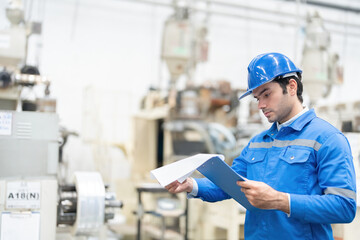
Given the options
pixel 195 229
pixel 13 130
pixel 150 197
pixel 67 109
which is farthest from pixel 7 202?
pixel 67 109

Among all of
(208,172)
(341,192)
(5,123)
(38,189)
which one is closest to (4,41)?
(5,123)

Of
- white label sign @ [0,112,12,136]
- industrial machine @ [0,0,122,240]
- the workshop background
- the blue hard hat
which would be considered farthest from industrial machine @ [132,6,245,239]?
the blue hard hat

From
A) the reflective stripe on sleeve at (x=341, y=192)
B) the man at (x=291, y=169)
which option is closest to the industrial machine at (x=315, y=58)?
the man at (x=291, y=169)

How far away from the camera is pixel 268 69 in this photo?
138cm

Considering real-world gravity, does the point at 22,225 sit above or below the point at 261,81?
below

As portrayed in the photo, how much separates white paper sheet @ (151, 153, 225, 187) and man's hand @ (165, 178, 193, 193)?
0.12 metres

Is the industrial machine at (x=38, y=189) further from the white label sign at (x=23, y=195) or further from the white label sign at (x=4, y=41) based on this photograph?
the white label sign at (x=4, y=41)

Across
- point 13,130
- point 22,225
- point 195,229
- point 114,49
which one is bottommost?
point 195,229

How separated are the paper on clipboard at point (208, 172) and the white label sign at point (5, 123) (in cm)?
78

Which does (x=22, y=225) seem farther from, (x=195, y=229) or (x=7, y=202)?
(x=195, y=229)

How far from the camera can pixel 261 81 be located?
54.4 inches

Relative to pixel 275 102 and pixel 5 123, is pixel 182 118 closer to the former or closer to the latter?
pixel 5 123

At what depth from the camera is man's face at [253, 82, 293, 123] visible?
138 centimetres

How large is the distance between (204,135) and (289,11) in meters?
4.03
